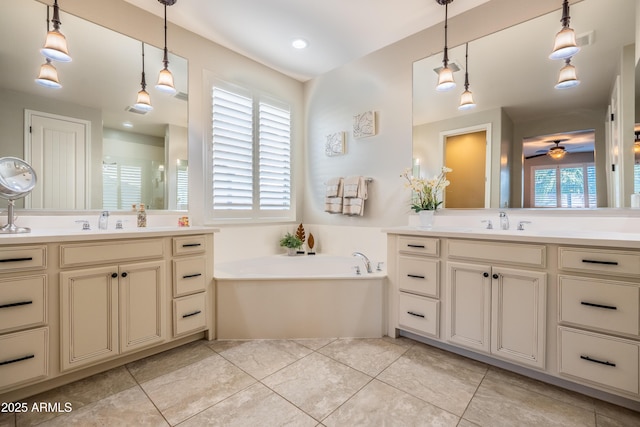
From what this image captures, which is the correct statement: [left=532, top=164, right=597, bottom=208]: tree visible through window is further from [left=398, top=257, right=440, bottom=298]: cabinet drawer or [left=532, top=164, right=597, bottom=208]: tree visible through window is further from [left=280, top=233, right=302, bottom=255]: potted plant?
[left=280, top=233, right=302, bottom=255]: potted plant

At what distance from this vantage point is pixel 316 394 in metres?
1.56

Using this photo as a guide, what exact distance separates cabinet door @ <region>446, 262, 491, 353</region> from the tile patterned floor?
0.61ft

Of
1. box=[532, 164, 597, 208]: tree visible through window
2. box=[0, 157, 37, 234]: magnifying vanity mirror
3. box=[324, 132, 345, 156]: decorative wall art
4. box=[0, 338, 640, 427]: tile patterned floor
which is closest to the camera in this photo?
box=[0, 338, 640, 427]: tile patterned floor

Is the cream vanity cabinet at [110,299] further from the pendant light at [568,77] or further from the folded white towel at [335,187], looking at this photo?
the pendant light at [568,77]

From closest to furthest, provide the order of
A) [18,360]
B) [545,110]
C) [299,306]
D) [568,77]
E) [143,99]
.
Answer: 1. [18,360]
2. [568,77]
3. [545,110]
4. [299,306]
5. [143,99]

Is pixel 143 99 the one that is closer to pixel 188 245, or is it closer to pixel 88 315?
pixel 188 245

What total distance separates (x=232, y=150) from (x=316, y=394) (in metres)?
2.34

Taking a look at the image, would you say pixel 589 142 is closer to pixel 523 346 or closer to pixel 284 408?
pixel 523 346

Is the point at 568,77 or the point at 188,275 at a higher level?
the point at 568,77

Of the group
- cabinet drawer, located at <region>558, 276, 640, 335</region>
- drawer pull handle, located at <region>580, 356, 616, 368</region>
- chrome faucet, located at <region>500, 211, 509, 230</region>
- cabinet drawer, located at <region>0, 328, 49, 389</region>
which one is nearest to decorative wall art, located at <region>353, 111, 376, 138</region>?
chrome faucet, located at <region>500, 211, 509, 230</region>

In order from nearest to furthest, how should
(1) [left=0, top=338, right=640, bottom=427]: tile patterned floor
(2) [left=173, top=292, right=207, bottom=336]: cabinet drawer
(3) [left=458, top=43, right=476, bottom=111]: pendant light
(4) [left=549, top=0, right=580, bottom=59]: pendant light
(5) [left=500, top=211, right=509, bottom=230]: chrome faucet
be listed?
(1) [left=0, top=338, right=640, bottom=427]: tile patterned floor → (4) [left=549, top=0, right=580, bottom=59]: pendant light → (2) [left=173, top=292, right=207, bottom=336]: cabinet drawer → (5) [left=500, top=211, right=509, bottom=230]: chrome faucet → (3) [left=458, top=43, right=476, bottom=111]: pendant light

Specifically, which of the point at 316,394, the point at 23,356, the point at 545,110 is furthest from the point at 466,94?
the point at 23,356

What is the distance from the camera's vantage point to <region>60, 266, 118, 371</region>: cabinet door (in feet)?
5.15

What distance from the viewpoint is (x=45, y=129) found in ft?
6.36
